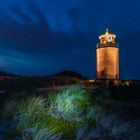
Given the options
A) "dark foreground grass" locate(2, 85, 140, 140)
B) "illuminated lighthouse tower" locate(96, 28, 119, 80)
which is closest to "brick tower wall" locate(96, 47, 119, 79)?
"illuminated lighthouse tower" locate(96, 28, 119, 80)

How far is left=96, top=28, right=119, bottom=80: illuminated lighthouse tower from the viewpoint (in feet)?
134

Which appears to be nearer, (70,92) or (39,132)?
(39,132)

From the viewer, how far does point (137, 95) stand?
2236 cm

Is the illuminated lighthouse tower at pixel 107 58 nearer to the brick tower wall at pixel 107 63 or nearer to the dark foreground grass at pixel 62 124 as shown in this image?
the brick tower wall at pixel 107 63

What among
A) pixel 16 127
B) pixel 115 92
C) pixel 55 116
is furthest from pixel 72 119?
pixel 115 92

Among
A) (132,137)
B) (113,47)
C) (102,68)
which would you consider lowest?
(132,137)

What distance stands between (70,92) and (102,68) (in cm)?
3068

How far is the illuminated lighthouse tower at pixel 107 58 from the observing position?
40844 millimetres

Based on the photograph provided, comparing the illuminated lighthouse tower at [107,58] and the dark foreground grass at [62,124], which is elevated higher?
the illuminated lighthouse tower at [107,58]

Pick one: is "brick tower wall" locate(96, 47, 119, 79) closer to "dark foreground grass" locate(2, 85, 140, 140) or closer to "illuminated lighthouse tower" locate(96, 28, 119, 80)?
"illuminated lighthouse tower" locate(96, 28, 119, 80)

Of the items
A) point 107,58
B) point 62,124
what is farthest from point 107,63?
point 62,124

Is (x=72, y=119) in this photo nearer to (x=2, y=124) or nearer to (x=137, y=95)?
(x=2, y=124)

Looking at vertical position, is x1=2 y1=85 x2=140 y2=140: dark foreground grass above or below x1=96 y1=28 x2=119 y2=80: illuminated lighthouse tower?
below

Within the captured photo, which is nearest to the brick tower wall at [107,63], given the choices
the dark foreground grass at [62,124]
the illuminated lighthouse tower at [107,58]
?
the illuminated lighthouse tower at [107,58]
